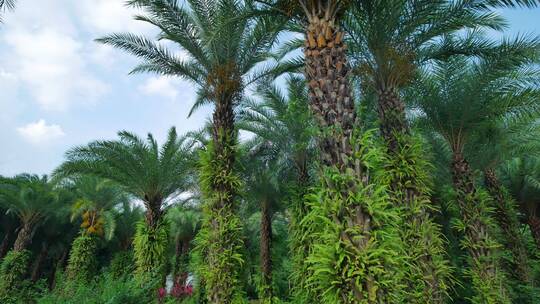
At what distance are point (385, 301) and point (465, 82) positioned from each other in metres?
8.79

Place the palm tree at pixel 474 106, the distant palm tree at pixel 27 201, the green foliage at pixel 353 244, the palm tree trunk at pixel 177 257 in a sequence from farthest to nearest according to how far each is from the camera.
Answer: the palm tree trunk at pixel 177 257, the distant palm tree at pixel 27 201, the palm tree at pixel 474 106, the green foliage at pixel 353 244

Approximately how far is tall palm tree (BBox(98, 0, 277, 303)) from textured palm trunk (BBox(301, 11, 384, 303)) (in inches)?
126

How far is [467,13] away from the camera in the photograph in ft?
29.8

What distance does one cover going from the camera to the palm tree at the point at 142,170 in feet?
Result: 44.1

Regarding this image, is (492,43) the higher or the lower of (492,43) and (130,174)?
the higher

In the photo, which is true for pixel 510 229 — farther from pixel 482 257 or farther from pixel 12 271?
pixel 12 271

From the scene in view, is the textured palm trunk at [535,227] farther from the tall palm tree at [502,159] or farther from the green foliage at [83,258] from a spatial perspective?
the green foliage at [83,258]

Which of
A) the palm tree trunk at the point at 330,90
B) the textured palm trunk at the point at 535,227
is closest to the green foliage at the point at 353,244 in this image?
the palm tree trunk at the point at 330,90

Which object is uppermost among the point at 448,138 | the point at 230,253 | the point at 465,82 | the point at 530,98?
the point at 465,82

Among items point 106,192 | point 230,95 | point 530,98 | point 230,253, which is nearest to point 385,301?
point 230,253

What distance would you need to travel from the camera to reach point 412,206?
7953 mm

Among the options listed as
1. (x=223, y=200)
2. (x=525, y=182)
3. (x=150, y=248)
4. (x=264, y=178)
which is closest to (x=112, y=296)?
(x=223, y=200)

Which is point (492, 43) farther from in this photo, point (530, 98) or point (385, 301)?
point (385, 301)

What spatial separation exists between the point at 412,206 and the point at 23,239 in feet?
67.8
